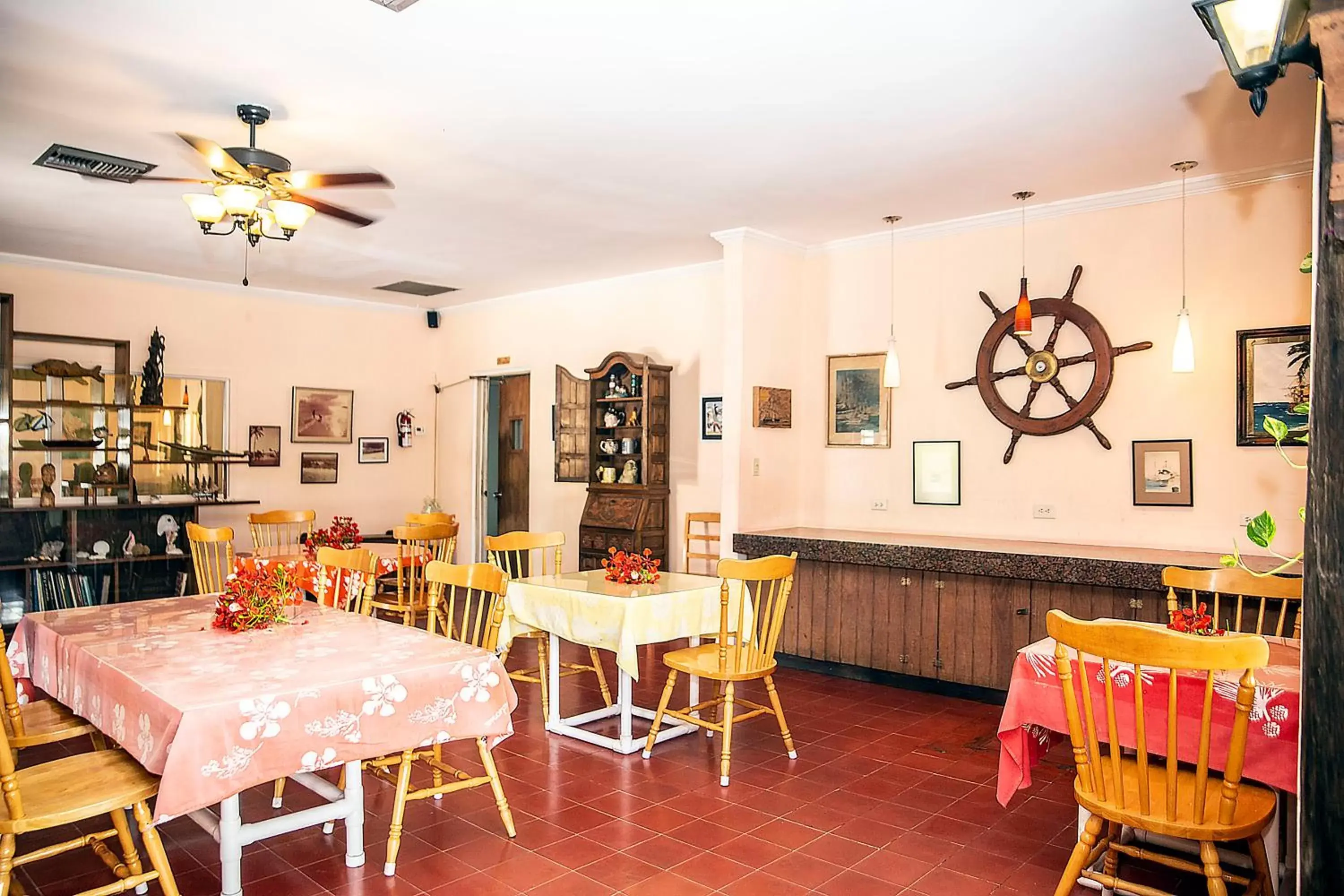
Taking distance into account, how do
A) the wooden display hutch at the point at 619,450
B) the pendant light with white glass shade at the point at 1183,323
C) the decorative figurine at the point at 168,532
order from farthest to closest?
the decorative figurine at the point at 168,532
the wooden display hutch at the point at 619,450
the pendant light with white glass shade at the point at 1183,323

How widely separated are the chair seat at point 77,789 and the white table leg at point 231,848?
25 centimetres

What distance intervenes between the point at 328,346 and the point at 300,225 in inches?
214

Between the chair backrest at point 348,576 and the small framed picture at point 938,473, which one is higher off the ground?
the small framed picture at point 938,473

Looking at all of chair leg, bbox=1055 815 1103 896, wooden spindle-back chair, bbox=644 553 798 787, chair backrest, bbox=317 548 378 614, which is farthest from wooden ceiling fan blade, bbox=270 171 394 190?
chair leg, bbox=1055 815 1103 896

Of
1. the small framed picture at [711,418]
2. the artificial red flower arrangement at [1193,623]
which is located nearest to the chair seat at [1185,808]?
the artificial red flower arrangement at [1193,623]

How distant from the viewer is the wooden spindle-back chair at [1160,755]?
2.43m

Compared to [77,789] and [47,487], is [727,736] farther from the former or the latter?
[47,487]

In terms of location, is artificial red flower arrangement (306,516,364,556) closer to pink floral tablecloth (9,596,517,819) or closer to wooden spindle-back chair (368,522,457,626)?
wooden spindle-back chair (368,522,457,626)

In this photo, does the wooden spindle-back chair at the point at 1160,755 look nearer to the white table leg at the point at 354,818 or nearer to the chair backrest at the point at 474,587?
the chair backrest at the point at 474,587

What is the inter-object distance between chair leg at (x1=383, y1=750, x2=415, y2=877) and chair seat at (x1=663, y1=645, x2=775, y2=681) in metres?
1.43

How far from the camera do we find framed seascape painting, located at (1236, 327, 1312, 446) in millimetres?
4969

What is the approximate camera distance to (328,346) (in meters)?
9.41

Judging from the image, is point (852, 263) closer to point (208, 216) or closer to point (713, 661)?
point (713, 661)

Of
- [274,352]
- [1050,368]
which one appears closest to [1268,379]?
[1050,368]
